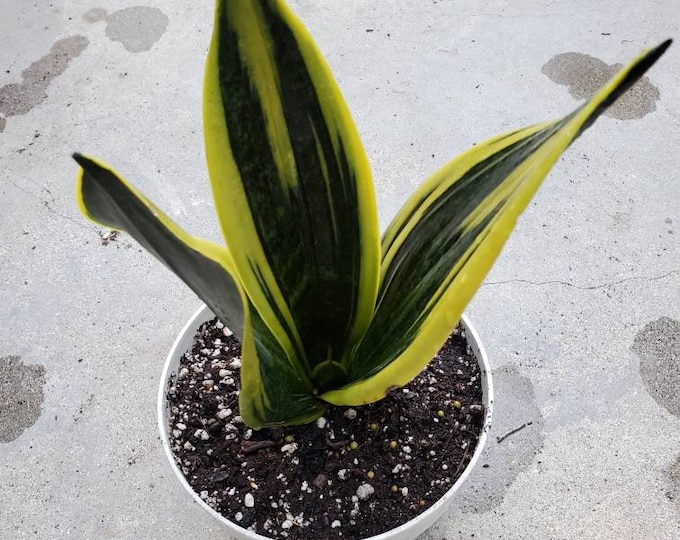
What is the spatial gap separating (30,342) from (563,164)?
0.93 metres

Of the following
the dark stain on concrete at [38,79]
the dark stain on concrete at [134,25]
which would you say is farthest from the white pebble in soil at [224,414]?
the dark stain on concrete at [134,25]

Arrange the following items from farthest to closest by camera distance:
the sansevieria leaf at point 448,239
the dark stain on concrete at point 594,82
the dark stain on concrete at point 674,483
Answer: the dark stain on concrete at point 594,82 < the dark stain on concrete at point 674,483 < the sansevieria leaf at point 448,239

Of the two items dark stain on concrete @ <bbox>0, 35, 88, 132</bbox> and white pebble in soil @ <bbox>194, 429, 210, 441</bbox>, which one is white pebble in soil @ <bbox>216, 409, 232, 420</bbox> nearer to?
white pebble in soil @ <bbox>194, 429, 210, 441</bbox>

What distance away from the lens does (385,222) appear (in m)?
Answer: 1.11

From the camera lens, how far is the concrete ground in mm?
886

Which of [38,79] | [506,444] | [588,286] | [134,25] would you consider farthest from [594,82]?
[38,79]

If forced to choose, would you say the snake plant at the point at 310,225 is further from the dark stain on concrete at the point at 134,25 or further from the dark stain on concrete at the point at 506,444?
the dark stain on concrete at the point at 134,25

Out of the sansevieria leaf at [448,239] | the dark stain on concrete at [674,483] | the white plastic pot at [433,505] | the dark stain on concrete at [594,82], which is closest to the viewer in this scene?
the sansevieria leaf at [448,239]

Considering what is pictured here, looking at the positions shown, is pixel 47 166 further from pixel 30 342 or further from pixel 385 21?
pixel 385 21

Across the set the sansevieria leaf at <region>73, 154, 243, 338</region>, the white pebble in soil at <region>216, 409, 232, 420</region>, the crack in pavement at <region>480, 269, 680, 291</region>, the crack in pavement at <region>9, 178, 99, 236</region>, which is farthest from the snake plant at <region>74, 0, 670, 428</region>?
the crack in pavement at <region>9, 178, 99, 236</region>

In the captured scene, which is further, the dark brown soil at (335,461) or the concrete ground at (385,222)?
the concrete ground at (385,222)

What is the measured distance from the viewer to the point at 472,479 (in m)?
0.89

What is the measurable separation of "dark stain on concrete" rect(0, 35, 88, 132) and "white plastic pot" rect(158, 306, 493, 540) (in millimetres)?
790

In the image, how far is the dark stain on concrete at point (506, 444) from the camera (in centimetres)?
88
